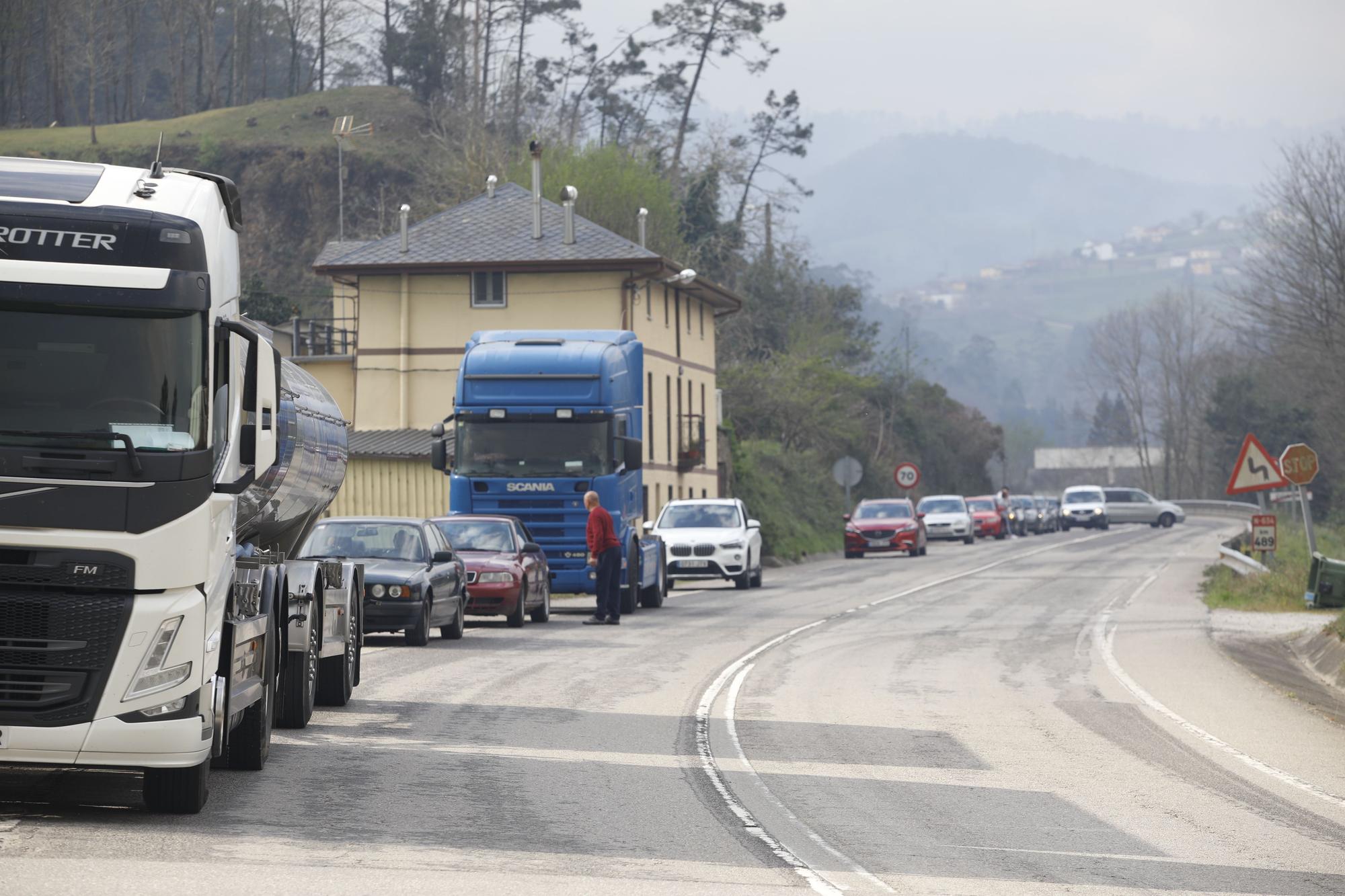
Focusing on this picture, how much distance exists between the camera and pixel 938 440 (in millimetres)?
96562

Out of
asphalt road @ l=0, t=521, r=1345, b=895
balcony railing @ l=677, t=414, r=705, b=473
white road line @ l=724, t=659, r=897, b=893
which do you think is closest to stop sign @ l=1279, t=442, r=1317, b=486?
asphalt road @ l=0, t=521, r=1345, b=895

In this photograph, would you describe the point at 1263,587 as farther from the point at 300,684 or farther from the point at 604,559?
the point at 300,684

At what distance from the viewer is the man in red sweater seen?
24.7 meters

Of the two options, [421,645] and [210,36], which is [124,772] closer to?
[421,645]

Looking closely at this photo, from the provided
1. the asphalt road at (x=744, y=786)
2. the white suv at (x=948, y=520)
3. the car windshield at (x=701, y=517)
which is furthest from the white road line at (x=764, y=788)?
the white suv at (x=948, y=520)

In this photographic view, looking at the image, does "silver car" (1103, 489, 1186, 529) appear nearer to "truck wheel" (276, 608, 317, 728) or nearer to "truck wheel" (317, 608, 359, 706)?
"truck wheel" (317, 608, 359, 706)

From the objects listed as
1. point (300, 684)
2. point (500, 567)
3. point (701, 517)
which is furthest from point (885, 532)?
point (300, 684)

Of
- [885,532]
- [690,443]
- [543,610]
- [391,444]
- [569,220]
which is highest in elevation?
[569,220]

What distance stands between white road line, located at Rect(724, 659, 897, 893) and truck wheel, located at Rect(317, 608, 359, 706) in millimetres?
3048

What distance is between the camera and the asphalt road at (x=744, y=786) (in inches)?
321

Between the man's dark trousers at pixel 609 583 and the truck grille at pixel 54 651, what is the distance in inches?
662

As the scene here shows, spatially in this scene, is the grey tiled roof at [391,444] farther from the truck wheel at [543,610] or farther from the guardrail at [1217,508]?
the guardrail at [1217,508]

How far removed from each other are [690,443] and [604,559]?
93.1 ft

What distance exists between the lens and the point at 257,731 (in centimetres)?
1074
